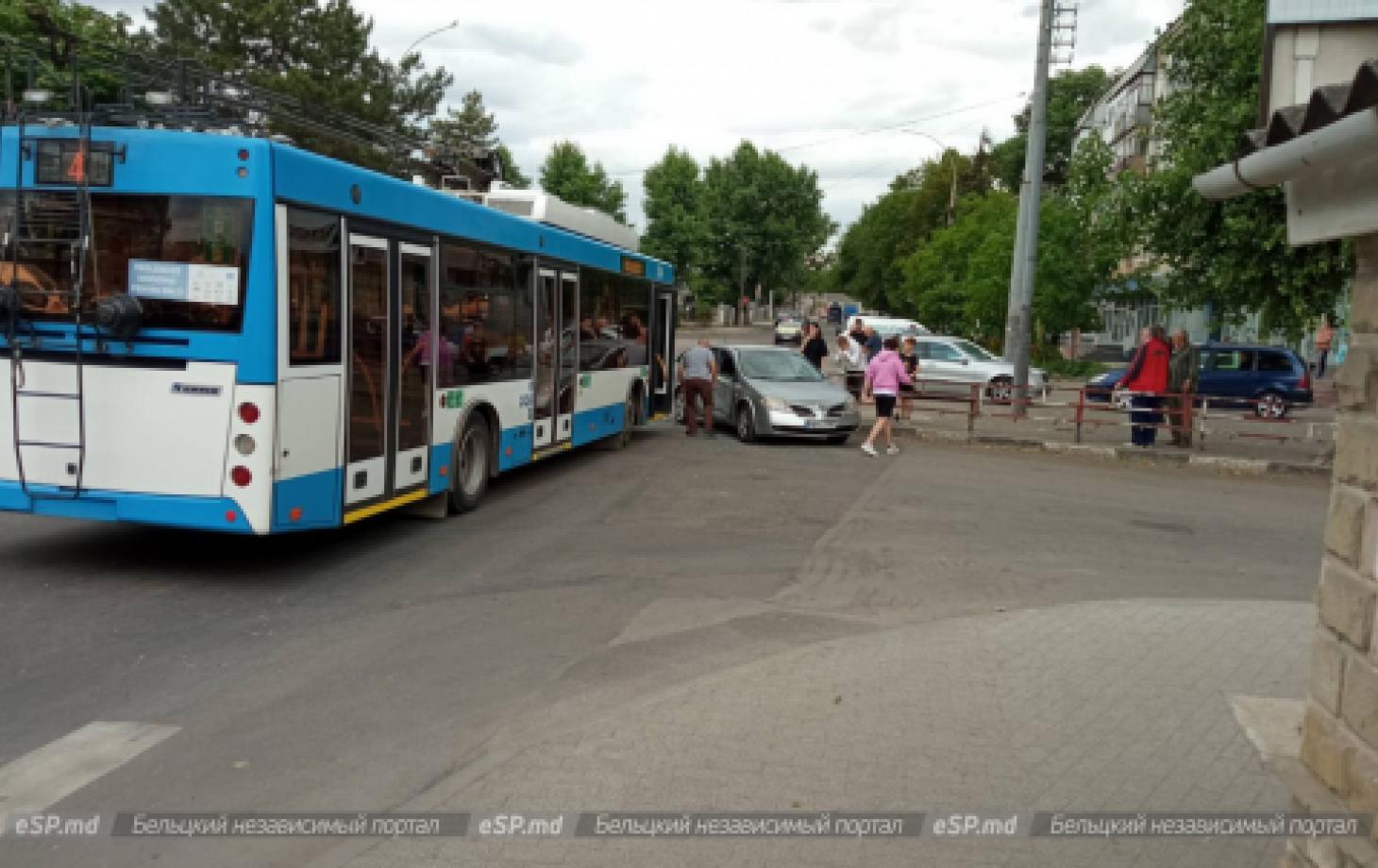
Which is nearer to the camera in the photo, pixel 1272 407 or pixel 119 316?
pixel 119 316

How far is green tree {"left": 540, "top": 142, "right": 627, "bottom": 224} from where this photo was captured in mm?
71812

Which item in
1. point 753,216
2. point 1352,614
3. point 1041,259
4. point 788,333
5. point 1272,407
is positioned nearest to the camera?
point 1352,614

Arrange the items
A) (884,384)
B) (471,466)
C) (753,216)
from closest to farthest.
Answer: (471,466) → (884,384) → (753,216)

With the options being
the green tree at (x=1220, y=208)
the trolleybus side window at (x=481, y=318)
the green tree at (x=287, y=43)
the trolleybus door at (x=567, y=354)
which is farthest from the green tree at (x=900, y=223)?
the trolleybus side window at (x=481, y=318)

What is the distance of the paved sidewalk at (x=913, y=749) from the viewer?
4.02 meters

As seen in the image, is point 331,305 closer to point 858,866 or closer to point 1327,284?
point 858,866

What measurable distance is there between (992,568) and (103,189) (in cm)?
698

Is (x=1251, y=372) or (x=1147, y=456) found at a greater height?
(x=1251, y=372)

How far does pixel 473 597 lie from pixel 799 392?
10.2 metres

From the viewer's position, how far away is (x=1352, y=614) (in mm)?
2896

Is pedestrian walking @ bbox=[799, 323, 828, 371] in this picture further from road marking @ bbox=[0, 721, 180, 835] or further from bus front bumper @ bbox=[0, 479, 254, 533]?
road marking @ bbox=[0, 721, 180, 835]

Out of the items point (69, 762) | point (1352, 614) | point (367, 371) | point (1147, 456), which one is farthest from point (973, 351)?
point (1352, 614)

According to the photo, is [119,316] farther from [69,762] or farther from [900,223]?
[900,223]

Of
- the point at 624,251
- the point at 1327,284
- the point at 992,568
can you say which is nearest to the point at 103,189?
the point at 992,568
